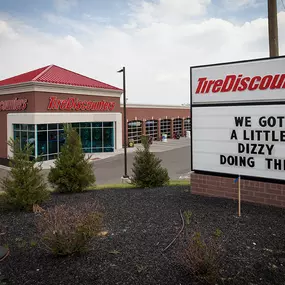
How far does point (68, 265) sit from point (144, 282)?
1464mm

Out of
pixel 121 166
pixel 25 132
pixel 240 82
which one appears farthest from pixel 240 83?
pixel 25 132

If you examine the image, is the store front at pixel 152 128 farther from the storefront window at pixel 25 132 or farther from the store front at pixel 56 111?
the storefront window at pixel 25 132

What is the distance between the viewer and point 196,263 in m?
4.75

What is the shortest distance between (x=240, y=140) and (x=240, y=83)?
1790 mm

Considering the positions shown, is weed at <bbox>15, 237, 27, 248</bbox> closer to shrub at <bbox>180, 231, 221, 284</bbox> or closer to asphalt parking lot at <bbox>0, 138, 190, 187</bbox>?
shrub at <bbox>180, 231, 221, 284</bbox>

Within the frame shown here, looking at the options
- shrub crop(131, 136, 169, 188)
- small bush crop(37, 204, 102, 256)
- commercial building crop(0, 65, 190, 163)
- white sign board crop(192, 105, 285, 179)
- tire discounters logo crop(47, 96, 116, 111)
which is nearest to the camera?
small bush crop(37, 204, 102, 256)

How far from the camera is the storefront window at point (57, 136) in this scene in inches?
1078

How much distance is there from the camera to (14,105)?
28.6 m

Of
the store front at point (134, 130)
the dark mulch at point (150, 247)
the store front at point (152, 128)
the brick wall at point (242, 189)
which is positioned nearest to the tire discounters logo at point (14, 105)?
the store front at point (134, 130)

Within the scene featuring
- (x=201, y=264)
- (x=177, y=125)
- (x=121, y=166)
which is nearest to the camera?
(x=201, y=264)

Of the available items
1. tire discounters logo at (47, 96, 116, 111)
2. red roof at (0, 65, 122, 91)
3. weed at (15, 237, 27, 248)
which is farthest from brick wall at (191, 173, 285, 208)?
red roof at (0, 65, 122, 91)

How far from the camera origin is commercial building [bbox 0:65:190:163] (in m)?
27.2

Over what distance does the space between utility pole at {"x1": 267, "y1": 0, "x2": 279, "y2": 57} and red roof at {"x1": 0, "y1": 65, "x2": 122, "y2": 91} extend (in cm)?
2093

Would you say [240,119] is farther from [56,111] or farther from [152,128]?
[152,128]
